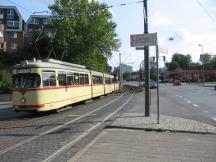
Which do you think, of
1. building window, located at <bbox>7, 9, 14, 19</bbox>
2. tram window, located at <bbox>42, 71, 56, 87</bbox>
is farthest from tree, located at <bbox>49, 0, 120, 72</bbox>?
tram window, located at <bbox>42, 71, 56, 87</bbox>

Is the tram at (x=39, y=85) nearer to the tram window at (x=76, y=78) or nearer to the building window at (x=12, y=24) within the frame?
the tram window at (x=76, y=78)

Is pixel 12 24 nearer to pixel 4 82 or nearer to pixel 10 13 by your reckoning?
pixel 10 13

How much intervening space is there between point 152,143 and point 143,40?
18.9 ft

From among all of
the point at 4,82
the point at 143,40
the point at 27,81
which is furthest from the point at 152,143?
the point at 4,82

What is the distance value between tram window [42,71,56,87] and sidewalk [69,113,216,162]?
262 inches

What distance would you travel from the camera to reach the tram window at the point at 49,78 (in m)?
20.6

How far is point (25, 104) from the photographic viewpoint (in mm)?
20031

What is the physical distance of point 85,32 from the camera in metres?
67.6

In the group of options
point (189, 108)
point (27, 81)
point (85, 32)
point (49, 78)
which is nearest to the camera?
point (27, 81)

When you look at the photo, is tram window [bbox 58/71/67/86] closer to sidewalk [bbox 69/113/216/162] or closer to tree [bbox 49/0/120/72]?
sidewalk [bbox 69/113/216/162]

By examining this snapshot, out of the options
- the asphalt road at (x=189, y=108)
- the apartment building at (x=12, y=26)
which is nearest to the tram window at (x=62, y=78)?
the asphalt road at (x=189, y=108)

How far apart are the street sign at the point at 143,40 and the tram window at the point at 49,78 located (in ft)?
20.3

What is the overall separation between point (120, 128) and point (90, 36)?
177 ft

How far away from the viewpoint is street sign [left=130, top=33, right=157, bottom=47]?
51.6 feet
